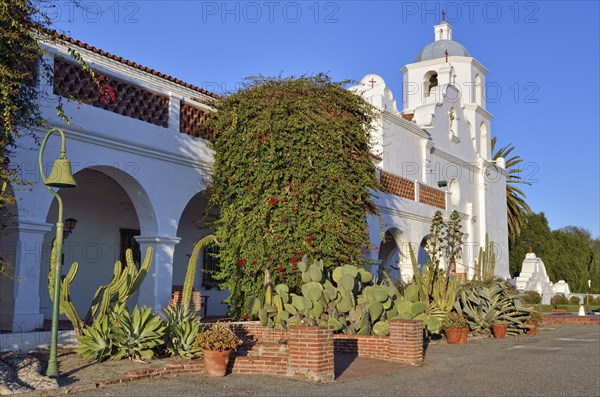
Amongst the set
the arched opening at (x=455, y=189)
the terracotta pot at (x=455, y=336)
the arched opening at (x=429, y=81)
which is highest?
the arched opening at (x=429, y=81)

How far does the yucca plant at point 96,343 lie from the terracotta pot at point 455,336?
829cm

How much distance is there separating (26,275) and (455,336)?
9401mm

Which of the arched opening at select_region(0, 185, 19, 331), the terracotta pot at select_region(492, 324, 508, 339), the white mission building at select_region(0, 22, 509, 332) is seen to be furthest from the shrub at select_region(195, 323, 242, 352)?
the terracotta pot at select_region(492, 324, 508, 339)

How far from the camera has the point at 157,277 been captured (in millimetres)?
13562

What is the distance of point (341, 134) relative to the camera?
14.7 metres

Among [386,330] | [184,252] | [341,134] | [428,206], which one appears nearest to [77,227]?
[184,252]

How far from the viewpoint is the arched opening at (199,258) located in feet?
56.8

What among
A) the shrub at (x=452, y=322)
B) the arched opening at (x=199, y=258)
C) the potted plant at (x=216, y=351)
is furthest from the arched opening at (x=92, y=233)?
the shrub at (x=452, y=322)

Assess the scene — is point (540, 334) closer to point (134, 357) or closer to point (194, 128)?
point (194, 128)

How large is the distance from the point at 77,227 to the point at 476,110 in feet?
69.5

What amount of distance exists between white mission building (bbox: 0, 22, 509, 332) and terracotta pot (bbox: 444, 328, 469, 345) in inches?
137

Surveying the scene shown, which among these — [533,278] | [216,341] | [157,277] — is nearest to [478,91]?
[533,278]

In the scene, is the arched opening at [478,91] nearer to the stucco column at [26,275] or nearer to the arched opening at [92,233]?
the arched opening at [92,233]

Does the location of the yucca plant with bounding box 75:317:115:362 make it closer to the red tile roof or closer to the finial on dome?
the red tile roof
